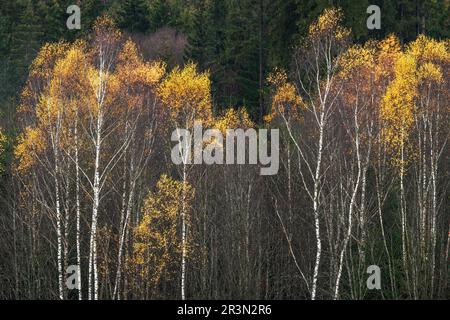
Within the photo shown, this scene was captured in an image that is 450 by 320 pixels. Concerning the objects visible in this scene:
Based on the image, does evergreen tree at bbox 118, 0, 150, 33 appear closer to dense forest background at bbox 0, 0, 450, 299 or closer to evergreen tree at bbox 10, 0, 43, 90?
evergreen tree at bbox 10, 0, 43, 90

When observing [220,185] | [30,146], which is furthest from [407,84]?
[30,146]

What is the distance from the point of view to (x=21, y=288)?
2534cm

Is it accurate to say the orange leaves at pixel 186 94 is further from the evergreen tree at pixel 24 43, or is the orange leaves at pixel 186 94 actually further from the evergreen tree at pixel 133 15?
the evergreen tree at pixel 133 15

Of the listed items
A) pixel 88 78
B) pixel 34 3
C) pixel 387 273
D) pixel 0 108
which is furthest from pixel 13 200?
pixel 34 3

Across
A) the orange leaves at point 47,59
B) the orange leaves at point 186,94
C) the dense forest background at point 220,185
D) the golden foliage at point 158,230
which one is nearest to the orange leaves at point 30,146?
the dense forest background at point 220,185

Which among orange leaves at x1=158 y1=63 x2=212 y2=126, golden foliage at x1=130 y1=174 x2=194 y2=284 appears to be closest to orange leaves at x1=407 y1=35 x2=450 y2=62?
orange leaves at x1=158 y1=63 x2=212 y2=126

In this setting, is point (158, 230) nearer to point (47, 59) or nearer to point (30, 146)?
point (30, 146)

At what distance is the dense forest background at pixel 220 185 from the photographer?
72.9 ft

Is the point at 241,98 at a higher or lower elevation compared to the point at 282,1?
lower

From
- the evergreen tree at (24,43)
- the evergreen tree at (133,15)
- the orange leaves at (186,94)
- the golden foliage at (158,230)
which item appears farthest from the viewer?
the evergreen tree at (133,15)
